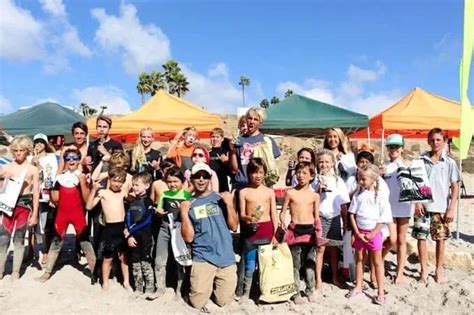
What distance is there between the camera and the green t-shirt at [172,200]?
4430 mm

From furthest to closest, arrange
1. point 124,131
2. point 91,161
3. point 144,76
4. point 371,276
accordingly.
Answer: point 144,76 < point 124,131 < point 91,161 < point 371,276

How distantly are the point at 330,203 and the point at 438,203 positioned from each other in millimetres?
1234

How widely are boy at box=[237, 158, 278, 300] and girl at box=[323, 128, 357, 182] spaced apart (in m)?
1.01

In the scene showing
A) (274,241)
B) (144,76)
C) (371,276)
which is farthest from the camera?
(144,76)

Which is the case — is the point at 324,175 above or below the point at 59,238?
above

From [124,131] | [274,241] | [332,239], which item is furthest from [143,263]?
[124,131]

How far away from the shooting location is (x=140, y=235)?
173 inches

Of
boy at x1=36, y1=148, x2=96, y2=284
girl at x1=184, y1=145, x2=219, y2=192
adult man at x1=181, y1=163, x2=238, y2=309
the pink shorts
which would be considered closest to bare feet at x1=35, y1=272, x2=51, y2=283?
boy at x1=36, y1=148, x2=96, y2=284

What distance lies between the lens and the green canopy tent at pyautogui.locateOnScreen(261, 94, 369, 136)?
895 centimetres

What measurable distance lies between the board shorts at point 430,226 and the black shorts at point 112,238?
325 centimetres

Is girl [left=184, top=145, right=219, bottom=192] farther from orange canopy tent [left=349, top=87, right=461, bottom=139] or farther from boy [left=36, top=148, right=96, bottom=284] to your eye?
orange canopy tent [left=349, top=87, right=461, bottom=139]

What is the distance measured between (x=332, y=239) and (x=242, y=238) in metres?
0.98

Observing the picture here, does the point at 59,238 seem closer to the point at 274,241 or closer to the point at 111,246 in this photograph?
the point at 111,246

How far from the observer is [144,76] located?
49938mm
